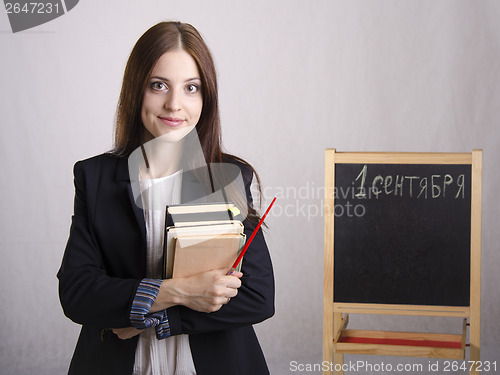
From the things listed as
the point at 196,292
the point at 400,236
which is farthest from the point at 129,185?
the point at 400,236

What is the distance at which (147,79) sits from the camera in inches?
51.0

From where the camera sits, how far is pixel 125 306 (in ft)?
3.99

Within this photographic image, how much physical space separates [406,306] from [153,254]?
1.23 metres

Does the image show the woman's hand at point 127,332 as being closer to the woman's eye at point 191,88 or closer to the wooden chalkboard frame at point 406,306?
the woman's eye at point 191,88

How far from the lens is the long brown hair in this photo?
1291 mm

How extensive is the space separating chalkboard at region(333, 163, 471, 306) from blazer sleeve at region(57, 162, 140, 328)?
111cm

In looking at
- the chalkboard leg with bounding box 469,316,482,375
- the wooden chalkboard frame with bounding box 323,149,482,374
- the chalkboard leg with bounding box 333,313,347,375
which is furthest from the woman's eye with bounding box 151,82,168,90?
the chalkboard leg with bounding box 469,316,482,375

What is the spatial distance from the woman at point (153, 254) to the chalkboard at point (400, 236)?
0.92m

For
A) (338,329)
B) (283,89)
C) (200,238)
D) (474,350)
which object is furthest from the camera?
(283,89)

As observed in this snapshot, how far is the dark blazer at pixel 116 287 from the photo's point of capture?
125 cm

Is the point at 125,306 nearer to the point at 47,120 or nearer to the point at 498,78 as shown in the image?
the point at 47,120

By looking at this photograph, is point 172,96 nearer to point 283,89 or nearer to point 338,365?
point 338,365

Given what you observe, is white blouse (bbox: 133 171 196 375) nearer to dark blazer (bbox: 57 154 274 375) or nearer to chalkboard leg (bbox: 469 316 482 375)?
dark blazer (bbox: 57 154 274 375)

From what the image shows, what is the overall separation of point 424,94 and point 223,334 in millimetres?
2243
